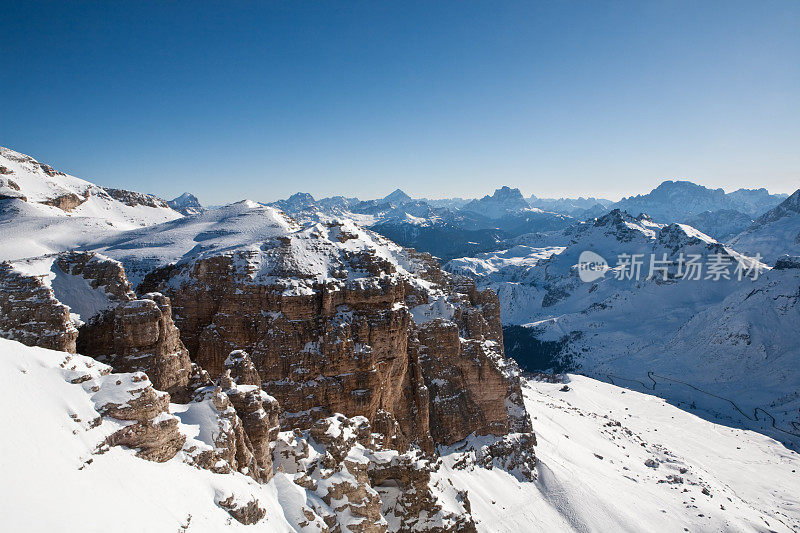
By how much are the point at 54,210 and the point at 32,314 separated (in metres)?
73.6

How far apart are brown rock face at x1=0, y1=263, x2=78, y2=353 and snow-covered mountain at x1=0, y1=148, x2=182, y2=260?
103 ft

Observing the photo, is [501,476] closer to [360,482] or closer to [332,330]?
[332,330]

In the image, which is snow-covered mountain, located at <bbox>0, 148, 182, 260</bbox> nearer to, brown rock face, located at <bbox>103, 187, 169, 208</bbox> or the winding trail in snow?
brown rock face, located at <bbox>103, 187, 169, 208</bbox>

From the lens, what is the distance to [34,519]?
11430 mm

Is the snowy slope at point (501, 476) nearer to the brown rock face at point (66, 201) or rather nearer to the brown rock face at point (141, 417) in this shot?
the brown rock face at point (141, 417)

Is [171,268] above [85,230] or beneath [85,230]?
beneath

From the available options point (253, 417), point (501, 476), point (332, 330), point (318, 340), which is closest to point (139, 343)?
point (253, 417)

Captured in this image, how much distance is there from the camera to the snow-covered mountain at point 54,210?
5675cm

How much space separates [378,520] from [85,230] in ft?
211

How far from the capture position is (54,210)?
7869 centimetres

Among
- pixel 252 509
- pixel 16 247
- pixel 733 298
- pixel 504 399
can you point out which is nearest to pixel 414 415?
pixel 504 399

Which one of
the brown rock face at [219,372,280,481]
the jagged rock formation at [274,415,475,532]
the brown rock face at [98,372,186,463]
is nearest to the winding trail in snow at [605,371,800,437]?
the jagged rock formation at [274,415,475,532]

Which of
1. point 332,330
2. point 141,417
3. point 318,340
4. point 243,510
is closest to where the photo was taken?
point 141,417

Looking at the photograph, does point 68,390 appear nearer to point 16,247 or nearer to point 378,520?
point 378,520
